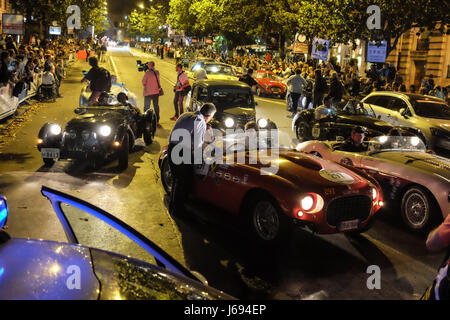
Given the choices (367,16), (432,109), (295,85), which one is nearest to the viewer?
(432,109)

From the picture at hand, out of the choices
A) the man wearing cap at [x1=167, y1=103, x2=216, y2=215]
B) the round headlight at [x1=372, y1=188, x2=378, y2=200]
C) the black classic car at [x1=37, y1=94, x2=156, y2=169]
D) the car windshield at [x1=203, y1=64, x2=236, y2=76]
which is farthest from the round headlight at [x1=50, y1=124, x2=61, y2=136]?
the car windshield at [x1=203, y1=64, x2=236, y2=76]

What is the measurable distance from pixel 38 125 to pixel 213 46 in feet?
190

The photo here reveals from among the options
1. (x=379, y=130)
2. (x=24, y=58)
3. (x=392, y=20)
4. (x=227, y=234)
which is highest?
(x=392, y=20)

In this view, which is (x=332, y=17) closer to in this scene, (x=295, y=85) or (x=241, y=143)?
(x=295, y=85)

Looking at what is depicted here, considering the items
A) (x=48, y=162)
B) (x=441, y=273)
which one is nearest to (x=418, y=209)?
(x=441, y=273)

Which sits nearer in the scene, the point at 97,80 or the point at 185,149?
the point at 185,149

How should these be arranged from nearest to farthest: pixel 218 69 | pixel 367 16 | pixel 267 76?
1. pixel 367 16
2. pixel 218 69
3. pixel 267 76

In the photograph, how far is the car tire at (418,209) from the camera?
21.6 ft

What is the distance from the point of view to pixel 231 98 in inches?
505

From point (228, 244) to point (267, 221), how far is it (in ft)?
1.94

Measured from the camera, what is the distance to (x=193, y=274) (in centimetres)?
317
